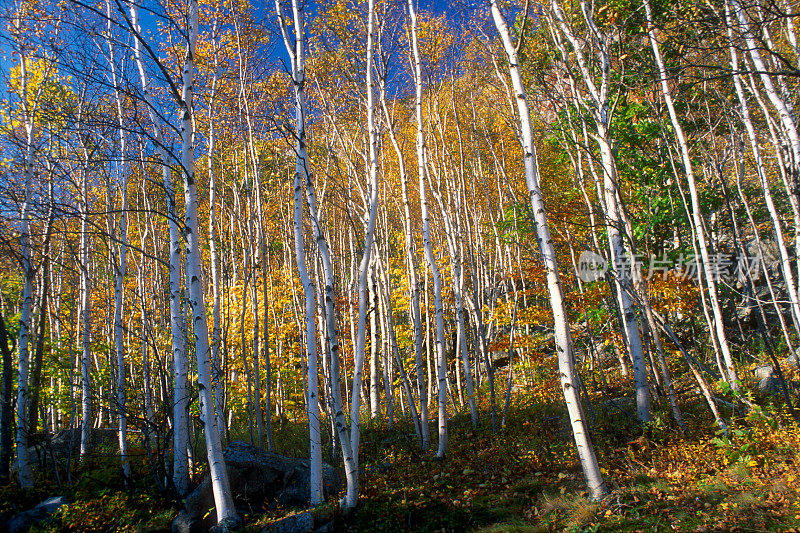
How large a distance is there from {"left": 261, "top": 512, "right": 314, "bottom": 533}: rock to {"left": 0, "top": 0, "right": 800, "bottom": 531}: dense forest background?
0.33 meters

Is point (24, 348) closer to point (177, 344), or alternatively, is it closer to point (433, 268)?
point (177, 344)

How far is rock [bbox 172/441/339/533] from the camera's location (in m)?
5.02

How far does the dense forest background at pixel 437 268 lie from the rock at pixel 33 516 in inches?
19.0

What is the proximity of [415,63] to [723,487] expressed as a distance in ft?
20.3

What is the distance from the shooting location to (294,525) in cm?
406

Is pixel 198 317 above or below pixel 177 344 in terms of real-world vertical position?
above

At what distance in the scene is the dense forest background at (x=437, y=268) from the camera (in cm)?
419

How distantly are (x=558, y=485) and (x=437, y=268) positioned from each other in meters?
3.08

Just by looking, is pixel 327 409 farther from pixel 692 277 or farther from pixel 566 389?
pixel 692 277

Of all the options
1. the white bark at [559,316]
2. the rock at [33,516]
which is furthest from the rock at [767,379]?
the rock at [33,516]

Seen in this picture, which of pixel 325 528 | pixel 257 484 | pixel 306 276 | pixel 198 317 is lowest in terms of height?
pixel 325 528

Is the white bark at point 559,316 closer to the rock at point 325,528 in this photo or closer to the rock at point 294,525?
the rock at point 325,528

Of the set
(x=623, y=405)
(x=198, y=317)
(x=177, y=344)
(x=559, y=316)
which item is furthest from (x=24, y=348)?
(x=623, y=405)

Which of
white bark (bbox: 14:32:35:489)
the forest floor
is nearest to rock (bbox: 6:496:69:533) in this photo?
the forest floor
